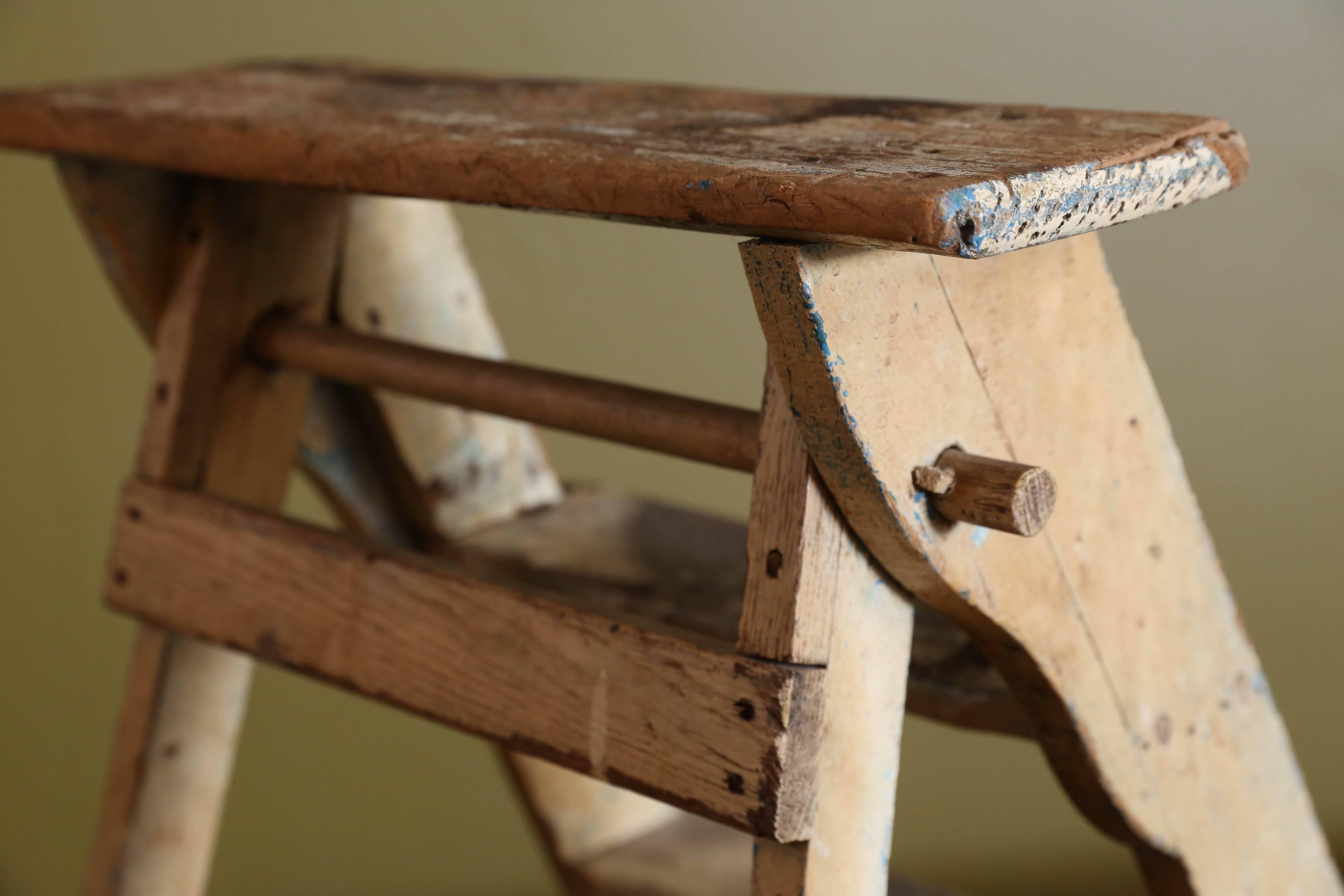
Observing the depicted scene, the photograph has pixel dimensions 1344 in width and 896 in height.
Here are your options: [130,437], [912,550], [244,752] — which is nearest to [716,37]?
[130,437]

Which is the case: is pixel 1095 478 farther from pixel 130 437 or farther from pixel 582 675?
pixel 130 437

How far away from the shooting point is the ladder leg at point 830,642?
0.70 metres

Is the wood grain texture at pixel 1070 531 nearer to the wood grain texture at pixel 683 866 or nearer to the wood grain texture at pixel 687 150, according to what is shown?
the wood grain texture at pixel 687 150

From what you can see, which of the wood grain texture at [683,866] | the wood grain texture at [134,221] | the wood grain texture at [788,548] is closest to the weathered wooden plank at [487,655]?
the wood grain texture at [788,548]

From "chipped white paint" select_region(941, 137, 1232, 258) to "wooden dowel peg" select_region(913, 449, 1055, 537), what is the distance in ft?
0.37

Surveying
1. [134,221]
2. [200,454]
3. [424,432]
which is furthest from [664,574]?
[134,221]

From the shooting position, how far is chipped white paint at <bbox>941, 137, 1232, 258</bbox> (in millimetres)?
550

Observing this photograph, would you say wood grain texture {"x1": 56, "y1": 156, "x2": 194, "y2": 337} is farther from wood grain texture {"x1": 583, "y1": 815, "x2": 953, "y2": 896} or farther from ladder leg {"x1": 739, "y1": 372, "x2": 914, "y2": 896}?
wood grain texture {"x1": 583, "y1": 815, "x2": 953, "y2": 896}

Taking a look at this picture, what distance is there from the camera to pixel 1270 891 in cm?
98

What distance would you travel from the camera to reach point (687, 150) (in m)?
0.69

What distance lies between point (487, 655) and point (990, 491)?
322 millimetres

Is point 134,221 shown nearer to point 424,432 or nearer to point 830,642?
point 424,432

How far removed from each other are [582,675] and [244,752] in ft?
6.21

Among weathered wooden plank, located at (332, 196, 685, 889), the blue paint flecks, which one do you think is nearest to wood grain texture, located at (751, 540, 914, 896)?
the blue paint flecks
